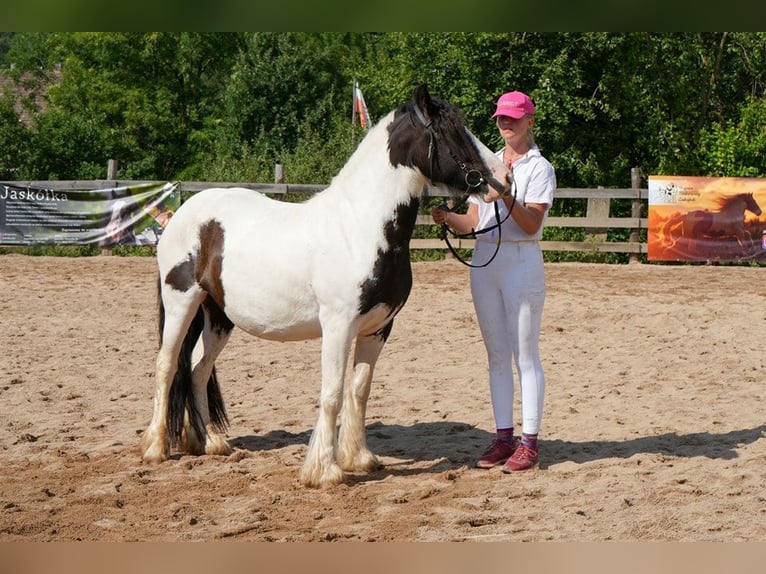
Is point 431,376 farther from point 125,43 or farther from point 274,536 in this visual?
point 125,43

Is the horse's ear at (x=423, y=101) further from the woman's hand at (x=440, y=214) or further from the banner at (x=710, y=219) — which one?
the banner at (x=710, y=219)

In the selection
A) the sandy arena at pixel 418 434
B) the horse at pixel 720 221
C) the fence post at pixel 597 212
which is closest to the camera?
the sandy arena at pixel 418 434

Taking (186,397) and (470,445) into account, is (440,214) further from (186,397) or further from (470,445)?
(186,397)

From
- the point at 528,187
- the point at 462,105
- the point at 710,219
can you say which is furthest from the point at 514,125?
the point at 462,105

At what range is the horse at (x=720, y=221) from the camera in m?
15.3

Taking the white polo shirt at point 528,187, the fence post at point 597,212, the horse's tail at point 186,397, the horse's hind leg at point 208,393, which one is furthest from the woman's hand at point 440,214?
the fence post at point 597,212

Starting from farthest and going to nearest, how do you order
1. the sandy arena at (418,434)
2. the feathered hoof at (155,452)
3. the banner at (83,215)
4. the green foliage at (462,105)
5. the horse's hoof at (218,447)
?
the green foliage at (462,105) < the banner at (83,215) < the horse's hoof at (218,447) < the feathered hoof at (155,452) < the sandy arena at (418,434)

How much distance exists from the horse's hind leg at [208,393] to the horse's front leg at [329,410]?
3.07ft

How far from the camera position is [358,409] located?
16.3ft

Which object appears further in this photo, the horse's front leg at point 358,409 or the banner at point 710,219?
the banner at point 710,219

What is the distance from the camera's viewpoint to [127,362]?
796 centimetres

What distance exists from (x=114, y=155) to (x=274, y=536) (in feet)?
101

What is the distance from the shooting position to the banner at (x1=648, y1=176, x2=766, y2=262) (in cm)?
1536

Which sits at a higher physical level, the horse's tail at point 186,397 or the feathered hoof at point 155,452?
the horse's tail at point 186,397
